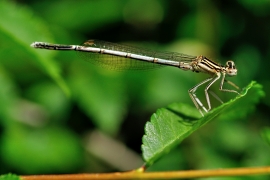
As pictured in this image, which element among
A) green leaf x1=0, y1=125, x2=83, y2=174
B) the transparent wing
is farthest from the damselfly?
green leaf x1=0, y1=125, x2=83, y2=174

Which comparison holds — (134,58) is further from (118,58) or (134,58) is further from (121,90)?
(121,90)

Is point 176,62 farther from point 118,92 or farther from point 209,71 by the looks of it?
point 118,92

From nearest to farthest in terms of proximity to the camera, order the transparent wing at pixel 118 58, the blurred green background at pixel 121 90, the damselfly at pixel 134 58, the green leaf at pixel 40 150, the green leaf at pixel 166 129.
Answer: the green leaf at pixel 166 129 → the damselfly at pixel 134 58 → the transparent wing at pixel 118 58 → the blurred green background at pixel 121 90 → the green leaf at pixel 40 150

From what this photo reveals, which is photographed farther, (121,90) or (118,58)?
(121,90)

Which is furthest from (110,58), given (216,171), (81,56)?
(216,171)

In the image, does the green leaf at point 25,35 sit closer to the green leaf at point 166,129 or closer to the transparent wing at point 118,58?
the transparent wing at point 118,58

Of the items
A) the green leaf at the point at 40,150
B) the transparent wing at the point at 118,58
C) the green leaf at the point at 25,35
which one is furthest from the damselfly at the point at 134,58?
the green leaf at the point at 40,150

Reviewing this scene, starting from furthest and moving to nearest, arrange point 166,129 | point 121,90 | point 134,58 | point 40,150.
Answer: point 40,150, point 121,90, point 134,58, point 166,129

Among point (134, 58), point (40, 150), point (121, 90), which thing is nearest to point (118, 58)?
point (134, 58)
